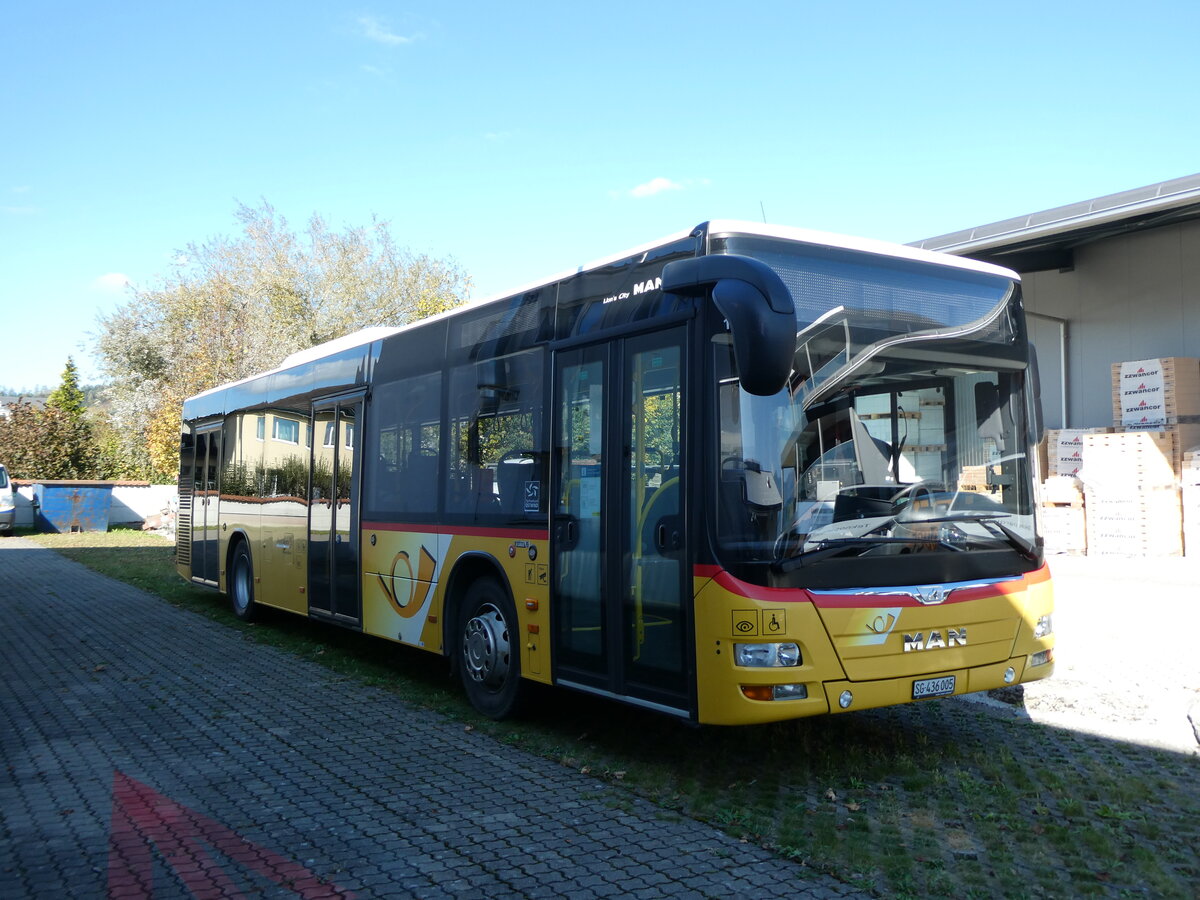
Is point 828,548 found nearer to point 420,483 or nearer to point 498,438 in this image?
point 498,438

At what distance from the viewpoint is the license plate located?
542 centimetres

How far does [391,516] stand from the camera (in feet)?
28.3

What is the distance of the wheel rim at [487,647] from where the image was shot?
23.3 feet

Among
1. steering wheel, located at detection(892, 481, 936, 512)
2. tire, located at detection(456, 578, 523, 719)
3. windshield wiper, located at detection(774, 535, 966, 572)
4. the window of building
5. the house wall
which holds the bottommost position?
tire, located at detection(456, 578, 523, 719)

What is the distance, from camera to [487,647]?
720 centimetres

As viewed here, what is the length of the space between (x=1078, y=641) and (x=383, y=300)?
32979 millimetres

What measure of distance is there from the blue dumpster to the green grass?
2728 centimetres

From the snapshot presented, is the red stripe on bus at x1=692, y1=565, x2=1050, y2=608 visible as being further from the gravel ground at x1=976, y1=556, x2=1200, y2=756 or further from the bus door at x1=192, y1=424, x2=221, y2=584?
the bus door at x1=192, y1=424, x2=221, y2=584

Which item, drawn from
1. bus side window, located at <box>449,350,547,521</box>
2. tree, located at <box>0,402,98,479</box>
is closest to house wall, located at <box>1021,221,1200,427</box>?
bus side window, located at <box>449,350,547,521</box>

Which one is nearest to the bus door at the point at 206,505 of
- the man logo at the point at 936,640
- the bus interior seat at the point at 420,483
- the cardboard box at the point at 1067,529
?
the bus interior seat at the point at 420,483

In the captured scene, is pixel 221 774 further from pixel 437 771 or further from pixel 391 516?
pixel 391 516

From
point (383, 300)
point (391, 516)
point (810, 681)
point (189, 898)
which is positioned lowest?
point (189, 898)

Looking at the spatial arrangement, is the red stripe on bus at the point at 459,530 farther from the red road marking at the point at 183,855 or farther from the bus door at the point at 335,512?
the red road marking at the point at 183,855

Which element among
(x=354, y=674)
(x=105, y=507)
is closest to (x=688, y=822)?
(x=354, y=674)
